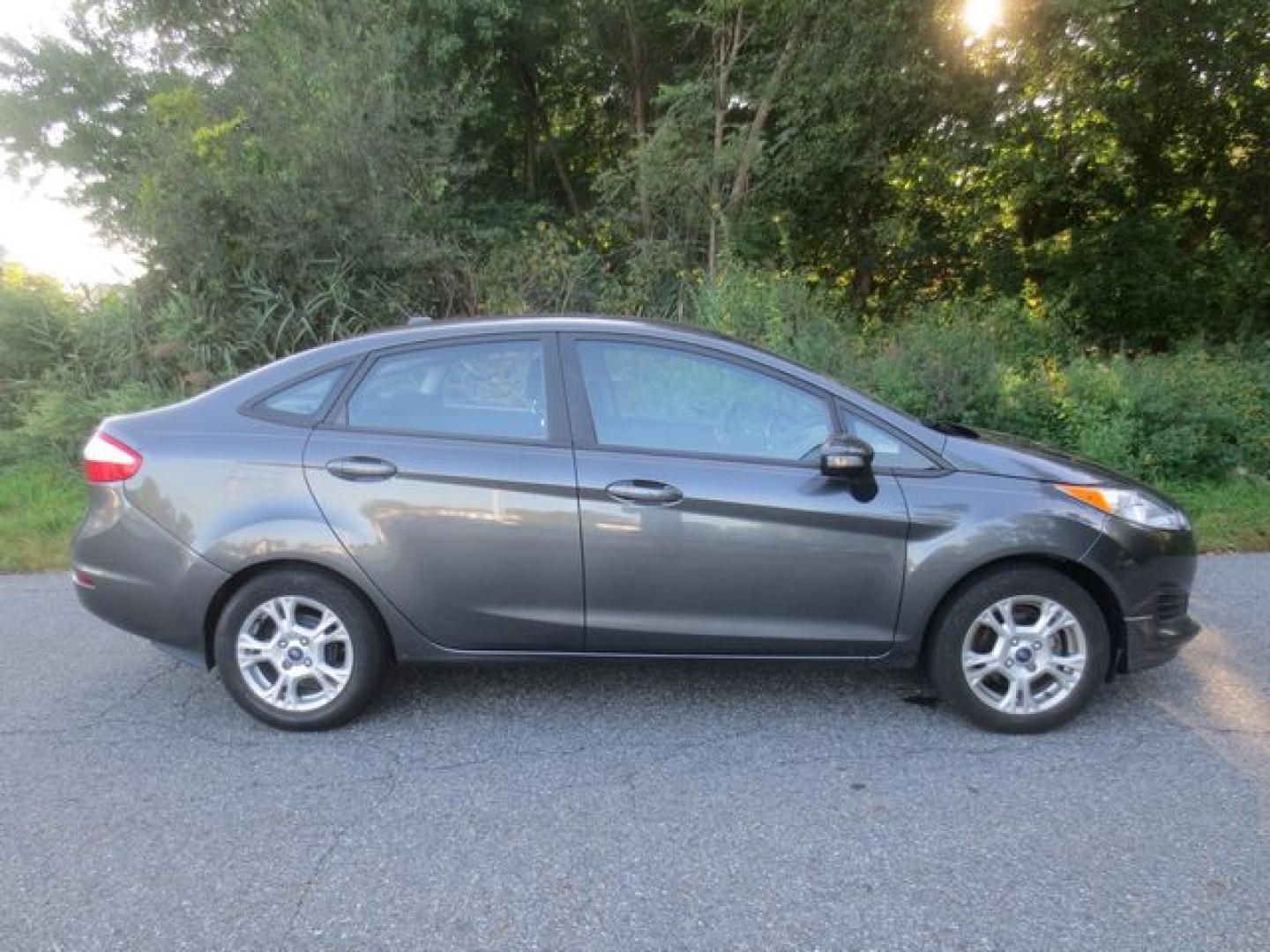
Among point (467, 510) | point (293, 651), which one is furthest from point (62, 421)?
point (467, 510)

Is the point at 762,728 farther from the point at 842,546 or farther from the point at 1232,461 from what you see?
the point at 1232,461

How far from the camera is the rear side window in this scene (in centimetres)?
352

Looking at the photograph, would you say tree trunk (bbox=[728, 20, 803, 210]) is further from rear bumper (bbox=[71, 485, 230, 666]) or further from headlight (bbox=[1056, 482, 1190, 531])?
rear bumper (bbox=[71, 485, 230, 666])

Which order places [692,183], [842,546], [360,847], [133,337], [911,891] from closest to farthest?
[911,891]
[360,847]
[842,546]
[133,337]
[692,183]

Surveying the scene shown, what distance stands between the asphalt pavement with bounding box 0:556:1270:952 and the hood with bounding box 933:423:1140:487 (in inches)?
37.1

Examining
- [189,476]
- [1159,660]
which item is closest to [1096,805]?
[1159,660]

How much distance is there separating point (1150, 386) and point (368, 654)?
662cm

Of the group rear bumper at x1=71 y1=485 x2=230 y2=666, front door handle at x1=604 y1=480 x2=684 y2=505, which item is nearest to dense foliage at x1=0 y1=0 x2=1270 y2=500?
front door handle at x1=604 y1=480 x2=684 y2=505

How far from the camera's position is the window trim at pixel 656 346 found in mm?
3391

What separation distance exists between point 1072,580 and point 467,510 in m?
2.30

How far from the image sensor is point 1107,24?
363 inches

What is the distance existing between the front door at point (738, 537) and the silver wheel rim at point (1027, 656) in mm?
362

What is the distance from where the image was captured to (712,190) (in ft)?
36.2

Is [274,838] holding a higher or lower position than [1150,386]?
lower
